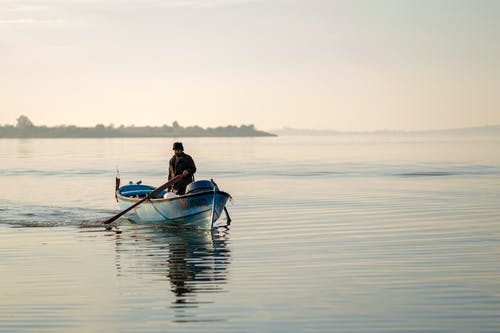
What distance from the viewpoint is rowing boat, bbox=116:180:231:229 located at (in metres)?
25.3

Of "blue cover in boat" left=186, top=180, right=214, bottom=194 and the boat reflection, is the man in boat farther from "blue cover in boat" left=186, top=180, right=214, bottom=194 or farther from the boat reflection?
the boat reflection

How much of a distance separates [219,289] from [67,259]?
6147mm

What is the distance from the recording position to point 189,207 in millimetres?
25734

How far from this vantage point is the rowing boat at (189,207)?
25266 mm

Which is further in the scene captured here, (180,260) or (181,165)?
(181,165)

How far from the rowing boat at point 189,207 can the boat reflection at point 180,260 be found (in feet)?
1.28

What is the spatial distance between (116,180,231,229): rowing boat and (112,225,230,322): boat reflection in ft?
1.28

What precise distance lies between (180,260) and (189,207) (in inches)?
257

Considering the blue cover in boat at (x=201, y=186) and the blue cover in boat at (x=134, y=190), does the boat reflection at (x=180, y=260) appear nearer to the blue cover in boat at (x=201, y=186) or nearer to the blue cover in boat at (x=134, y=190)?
the blue cover in boat at (x=201, y=186)

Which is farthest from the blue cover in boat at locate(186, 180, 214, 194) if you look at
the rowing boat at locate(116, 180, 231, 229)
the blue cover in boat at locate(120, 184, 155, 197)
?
the blue cover in boat at locate(120, 184, 155, 197)

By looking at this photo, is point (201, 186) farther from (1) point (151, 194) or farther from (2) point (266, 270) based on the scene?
(2) point (266, 270)

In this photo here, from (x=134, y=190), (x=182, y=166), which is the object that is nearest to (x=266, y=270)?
(x=182, y=166)

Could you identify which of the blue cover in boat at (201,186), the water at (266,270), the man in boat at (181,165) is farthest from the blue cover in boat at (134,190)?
the blue cover in boat at (201,186)

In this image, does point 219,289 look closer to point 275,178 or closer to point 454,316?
point 454,316
